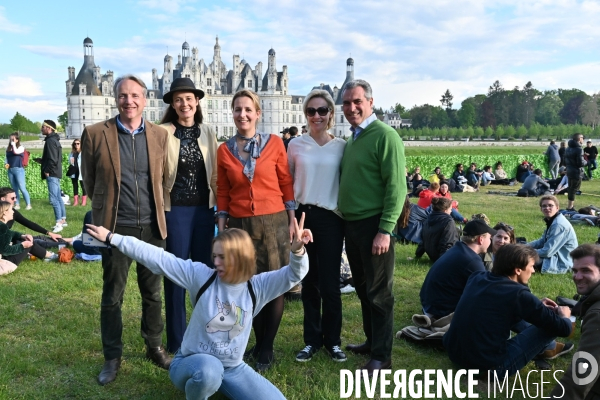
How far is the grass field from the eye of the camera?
3.41 m

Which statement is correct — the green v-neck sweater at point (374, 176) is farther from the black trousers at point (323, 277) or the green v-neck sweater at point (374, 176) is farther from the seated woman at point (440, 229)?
the seated woman at point (440, 229)

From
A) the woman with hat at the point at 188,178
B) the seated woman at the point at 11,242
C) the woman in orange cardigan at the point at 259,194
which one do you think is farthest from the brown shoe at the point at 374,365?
the seated woman at the point at 11,242

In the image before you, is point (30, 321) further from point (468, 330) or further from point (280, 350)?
point (468, 330)

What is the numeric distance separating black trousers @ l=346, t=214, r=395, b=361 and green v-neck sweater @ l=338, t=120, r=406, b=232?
104mm

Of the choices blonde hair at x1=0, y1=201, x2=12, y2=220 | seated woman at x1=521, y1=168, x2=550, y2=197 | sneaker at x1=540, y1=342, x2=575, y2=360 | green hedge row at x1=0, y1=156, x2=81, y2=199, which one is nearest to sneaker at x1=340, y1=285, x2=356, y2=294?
→ sneaker at x1=540, y1=342, x2=575, y2=360

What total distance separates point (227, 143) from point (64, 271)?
3.99 m

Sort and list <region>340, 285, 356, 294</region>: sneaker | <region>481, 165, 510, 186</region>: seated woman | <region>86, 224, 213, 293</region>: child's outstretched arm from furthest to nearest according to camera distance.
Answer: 1. <region>481, 165, 510, 186</region>: seated woman
2. <region>340, 285, 356, 294</region>: sneaker
3. <region>86, 224, 213, 293</region>: child's outstretched arm

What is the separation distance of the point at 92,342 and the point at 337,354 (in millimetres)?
2113

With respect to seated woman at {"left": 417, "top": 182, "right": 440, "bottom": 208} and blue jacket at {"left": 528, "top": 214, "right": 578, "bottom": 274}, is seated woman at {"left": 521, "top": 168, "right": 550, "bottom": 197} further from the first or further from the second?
blue jacket at {"left": 528, "top": 214, "right": 578, "bottom": 274}

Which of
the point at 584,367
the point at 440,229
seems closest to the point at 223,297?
the point at 584,367

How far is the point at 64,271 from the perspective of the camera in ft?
20.8

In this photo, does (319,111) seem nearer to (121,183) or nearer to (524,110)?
(121,183)

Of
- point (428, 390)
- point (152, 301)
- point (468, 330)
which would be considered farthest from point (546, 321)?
point (152, 301)

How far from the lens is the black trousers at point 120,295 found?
11.2ft
